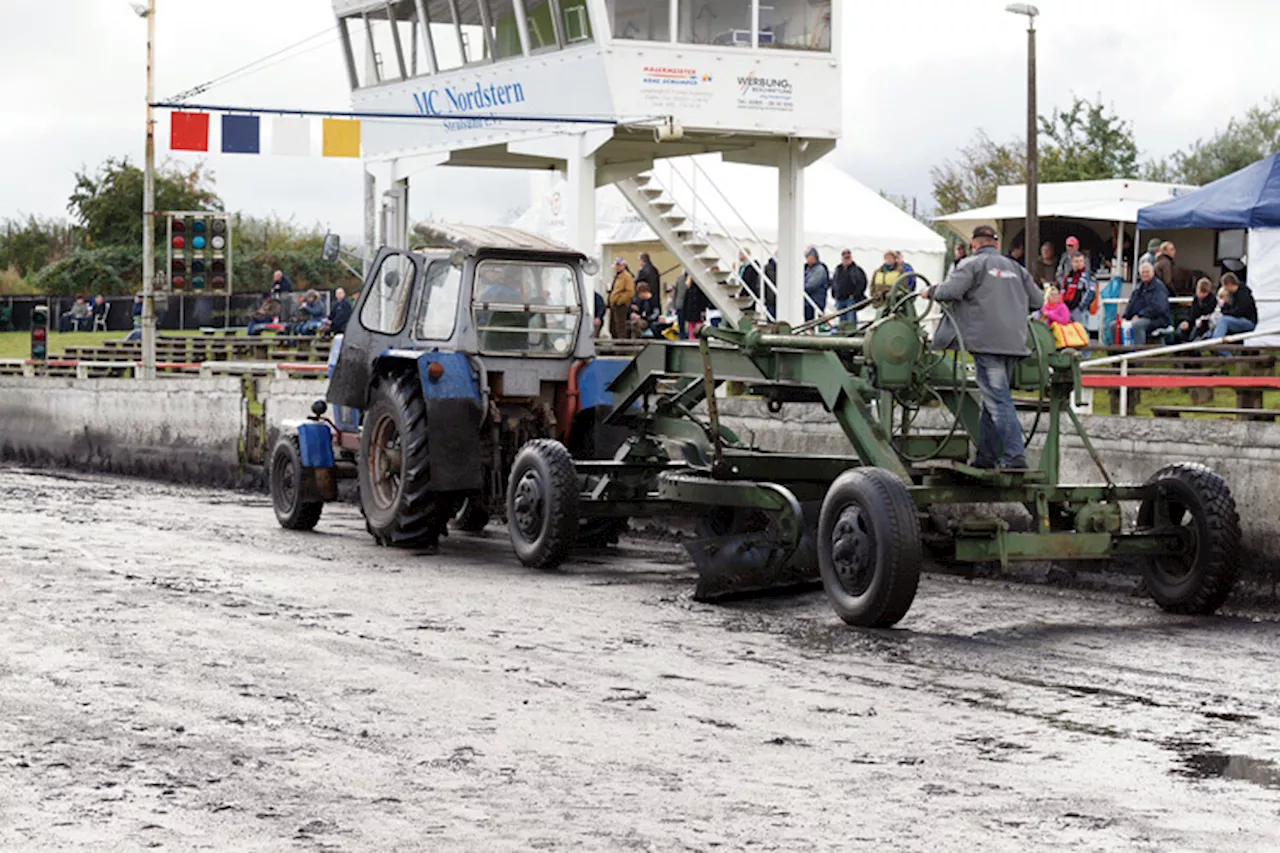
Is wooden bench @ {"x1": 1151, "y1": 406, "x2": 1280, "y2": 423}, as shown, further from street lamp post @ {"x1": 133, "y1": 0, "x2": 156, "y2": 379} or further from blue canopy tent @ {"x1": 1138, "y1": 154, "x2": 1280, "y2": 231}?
street lamp post @ {"x1": 133, "y1": 0, "x2": 156, "y2": 379}

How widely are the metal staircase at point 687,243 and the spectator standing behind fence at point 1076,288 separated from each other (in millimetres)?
8541

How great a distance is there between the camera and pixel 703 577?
12.9 metres

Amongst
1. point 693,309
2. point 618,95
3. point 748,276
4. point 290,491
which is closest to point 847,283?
point 693,309

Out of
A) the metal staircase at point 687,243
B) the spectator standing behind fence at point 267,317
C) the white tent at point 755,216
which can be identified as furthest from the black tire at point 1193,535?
the spectator standing behind fence at point 267,317

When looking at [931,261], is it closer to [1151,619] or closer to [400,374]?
[400,374]

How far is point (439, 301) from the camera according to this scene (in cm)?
1596

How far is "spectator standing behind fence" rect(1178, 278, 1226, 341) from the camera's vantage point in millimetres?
21156

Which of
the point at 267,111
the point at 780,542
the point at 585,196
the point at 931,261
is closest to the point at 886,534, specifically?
the point at 780,542

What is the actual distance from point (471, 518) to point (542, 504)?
3438 mm

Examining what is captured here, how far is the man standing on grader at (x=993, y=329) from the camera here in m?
12.4

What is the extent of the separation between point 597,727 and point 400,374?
772 cm

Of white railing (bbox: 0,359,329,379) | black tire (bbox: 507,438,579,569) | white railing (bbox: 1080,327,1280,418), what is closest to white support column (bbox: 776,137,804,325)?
white railing (bbox: 0,359,329,379)

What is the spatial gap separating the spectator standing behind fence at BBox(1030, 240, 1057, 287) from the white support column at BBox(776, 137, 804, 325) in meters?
3.62

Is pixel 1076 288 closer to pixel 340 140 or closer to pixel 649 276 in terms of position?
pixel 649 276
